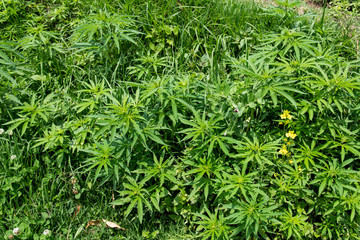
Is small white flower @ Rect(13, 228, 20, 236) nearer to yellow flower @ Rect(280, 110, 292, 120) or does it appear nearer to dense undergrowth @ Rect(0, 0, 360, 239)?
dense undergrowth @ Rect(0, 0, 360, 239)

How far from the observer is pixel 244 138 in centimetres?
293

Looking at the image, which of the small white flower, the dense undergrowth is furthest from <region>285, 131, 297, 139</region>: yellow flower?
the small white flower

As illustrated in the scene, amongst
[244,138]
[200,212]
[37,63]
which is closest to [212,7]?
[244,138]

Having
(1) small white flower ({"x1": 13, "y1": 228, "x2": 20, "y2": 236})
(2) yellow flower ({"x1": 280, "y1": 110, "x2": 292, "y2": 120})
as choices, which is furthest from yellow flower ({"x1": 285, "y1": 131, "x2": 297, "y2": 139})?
(1) small white flower ({"x1": 13, "y1": 228, "x2": 20, "y2": 236})

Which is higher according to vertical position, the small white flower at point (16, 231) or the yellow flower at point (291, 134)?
the yellow flower at point (291, 134)

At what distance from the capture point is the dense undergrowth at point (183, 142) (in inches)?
111

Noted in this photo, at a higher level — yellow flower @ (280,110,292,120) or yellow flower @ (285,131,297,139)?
yellow flower @ (280,110,292,120)

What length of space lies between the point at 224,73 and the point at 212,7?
932 millimetres

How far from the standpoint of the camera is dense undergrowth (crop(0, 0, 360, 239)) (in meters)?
2.81

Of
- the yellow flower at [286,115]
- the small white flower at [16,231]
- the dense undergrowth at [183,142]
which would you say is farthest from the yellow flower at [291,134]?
the small white flower at [16,231]

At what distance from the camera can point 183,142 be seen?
3.29 metres

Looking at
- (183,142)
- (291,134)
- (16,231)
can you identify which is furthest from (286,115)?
(16,231)

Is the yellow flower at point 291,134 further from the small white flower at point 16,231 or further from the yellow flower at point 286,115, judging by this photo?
the small white flower at point 16,231

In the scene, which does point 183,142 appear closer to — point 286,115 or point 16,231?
point 286,115
